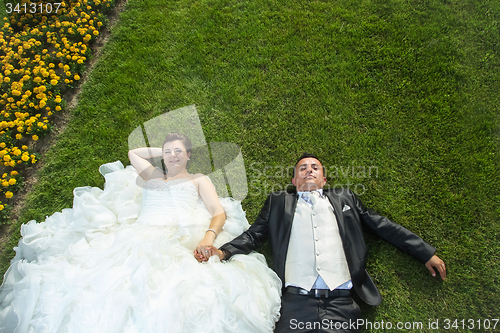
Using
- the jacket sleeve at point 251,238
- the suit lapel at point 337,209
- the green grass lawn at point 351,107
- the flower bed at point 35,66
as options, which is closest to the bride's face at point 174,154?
the green grass lawn at point 351,107

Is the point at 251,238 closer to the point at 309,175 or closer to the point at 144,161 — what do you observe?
the point at 309,175

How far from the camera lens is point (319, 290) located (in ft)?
11.3

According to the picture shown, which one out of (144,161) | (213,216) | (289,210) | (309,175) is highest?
(144,161)

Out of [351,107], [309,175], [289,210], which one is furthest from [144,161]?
[351,107]

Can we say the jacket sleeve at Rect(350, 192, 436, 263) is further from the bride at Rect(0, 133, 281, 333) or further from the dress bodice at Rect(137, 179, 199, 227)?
the dress bodice at Rect(137, 179, 199, 227)

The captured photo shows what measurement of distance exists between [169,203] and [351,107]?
3.50 m

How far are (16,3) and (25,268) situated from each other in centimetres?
605

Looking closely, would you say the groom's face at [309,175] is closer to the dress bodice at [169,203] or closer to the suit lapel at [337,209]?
the suit lapel at [337,209]

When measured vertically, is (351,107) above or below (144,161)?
above

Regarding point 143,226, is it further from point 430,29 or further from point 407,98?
point 430,29

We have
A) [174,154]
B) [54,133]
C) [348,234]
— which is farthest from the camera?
[54,133]

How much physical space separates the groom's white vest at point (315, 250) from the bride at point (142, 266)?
0.33 m

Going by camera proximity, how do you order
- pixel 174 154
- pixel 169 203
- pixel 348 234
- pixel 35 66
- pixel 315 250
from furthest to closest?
pixel 35 66 → pixel 174 154 → pixel 169 203 → pixel 348 234 → pixel 315 250

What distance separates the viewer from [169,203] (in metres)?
4.04
